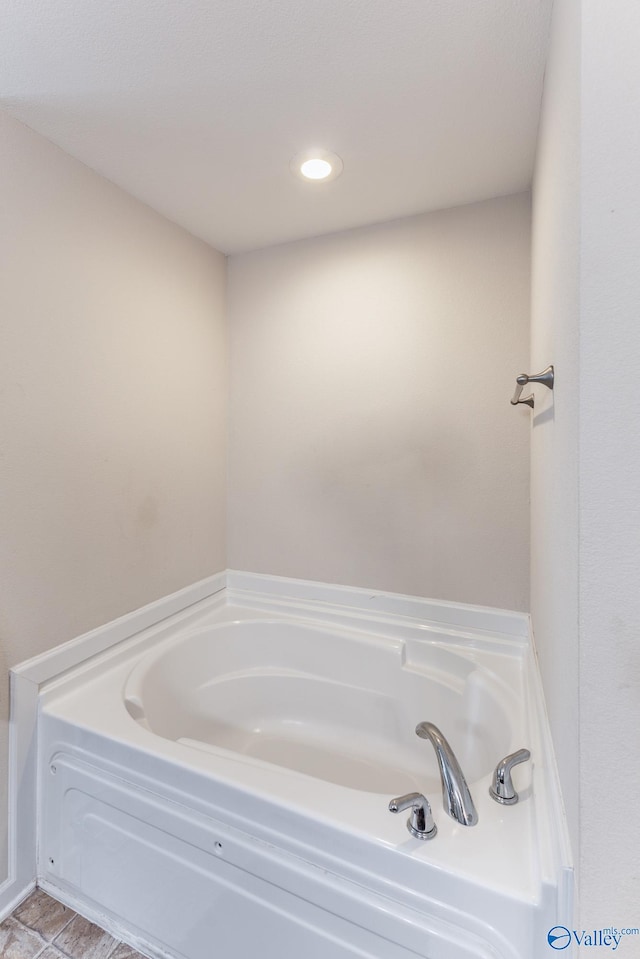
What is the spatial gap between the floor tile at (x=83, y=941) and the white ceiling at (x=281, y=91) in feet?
8.08

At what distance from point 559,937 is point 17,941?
1.49 m

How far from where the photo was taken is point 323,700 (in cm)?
203

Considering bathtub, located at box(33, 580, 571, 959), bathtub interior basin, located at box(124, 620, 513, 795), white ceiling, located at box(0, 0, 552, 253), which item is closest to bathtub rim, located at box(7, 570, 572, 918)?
bathtub, located at box(33, 580, 571, 959)

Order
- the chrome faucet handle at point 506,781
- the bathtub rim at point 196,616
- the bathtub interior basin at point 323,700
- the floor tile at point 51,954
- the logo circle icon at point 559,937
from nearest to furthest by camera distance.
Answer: the logo circle icon at point 559,937
the chrome faucet handle at point 506,781
the floor tile at point 51,954
the bathtub rim at point 196,616
the bathtub interior basin at point 323,700

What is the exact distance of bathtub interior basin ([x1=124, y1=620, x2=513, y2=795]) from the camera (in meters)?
1.66

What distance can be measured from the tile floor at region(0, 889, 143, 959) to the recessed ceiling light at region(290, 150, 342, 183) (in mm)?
2559

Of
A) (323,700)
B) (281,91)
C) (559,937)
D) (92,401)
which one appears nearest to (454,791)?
(559,937)

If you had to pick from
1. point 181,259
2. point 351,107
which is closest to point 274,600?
point 181,259

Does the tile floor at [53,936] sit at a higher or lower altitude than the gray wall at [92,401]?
lower

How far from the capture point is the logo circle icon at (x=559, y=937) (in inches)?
29.7

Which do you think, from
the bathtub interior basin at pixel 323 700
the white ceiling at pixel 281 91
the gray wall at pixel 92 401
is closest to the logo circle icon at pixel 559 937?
the bathtub interior basin at pixel 323 700

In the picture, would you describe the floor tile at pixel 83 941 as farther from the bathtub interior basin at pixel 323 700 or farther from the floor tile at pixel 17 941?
the bathtub interior basin at pixel 323 700

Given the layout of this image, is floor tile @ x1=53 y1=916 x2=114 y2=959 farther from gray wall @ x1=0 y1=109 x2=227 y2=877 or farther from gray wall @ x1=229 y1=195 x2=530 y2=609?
gray wall @ x1=229 y1=195 x2=530 y2=609

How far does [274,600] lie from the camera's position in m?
2.28
